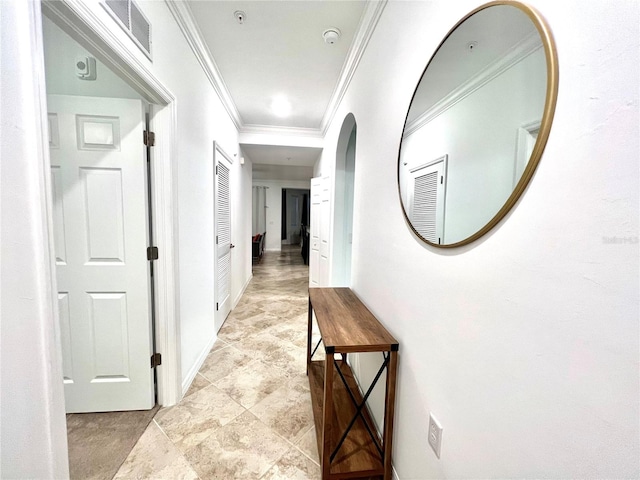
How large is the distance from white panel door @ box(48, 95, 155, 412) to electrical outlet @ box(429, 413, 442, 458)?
1.69m

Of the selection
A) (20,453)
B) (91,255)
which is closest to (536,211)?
(20,453)

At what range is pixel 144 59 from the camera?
4.35 feet

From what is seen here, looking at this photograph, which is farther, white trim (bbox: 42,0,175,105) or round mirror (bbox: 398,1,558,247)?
white trim (bbox: 42,0,175,105)

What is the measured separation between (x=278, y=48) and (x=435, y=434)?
265cm

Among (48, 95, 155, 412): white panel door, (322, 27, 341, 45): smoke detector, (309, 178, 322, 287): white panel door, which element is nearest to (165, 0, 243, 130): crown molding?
(48, 95, 155, 412): white panel door

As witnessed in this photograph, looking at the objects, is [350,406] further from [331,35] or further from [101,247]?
[331,35]

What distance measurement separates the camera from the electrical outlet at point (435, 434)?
92cm

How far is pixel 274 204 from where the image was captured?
30.8ft

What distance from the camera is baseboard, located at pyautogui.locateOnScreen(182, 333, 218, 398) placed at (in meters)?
1.90

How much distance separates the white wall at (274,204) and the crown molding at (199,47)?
6174mm

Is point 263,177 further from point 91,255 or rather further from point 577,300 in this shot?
point 577,300

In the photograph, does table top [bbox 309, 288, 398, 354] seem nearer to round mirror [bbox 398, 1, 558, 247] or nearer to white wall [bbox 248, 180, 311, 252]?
round mirror [bbox 398, 1, 558, 247]

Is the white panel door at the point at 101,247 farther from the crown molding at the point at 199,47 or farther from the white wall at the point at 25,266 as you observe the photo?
the white wall at the point at 25,266

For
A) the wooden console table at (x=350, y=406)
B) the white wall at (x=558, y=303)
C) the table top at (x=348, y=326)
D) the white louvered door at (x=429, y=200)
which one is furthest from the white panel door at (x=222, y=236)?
the white wall at (x=558, y=303)
